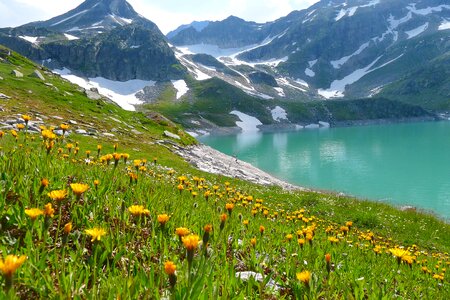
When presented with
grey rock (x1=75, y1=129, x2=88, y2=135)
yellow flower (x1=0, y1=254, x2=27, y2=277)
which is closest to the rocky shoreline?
grey rock (x1=75, y1=129, x2=88, y2=135)

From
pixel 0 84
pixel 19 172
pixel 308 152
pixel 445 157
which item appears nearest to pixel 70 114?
pixel 0 84

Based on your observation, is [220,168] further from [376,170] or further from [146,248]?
[376,170]

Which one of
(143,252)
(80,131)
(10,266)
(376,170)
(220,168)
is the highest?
(10,266)

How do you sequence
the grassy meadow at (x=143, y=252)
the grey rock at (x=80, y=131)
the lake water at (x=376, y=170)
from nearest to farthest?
the grassy meadow at (x=143, y=252) → the grey rock at (x=80, y=131) → the lake water at (x=376, y=170)

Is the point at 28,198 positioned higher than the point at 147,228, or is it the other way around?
the point at 28,198

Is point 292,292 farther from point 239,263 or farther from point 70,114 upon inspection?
point 70,114

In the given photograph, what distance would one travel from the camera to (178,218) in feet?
17.4

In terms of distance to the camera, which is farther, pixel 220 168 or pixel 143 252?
pixel 220 168

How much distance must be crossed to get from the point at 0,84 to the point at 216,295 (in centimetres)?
4108

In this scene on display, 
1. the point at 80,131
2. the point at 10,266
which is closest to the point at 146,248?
the point at 10,266

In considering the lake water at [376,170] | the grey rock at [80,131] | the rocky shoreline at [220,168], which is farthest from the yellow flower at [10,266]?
the lake water at [376,170]

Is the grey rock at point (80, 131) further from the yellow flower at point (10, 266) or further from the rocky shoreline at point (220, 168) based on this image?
the yellow flower at point (10, 266)

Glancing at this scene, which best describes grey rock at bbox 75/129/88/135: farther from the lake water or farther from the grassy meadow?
the lake water

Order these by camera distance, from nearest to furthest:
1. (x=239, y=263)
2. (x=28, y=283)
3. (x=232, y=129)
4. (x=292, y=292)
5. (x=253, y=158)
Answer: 1. (x=28, y=283)
2. (x=292, y=292)
3. (x=239, y=263)
4. (x=253, y=158)
5. (x=232, y=129)
